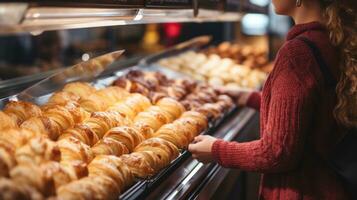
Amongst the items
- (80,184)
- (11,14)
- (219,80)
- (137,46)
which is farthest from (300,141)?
(137,46)

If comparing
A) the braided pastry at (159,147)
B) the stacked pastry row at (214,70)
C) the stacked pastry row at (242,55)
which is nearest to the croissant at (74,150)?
the braided pastry at (159,147)

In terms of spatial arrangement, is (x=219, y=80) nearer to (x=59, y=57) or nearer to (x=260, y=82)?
Answer: (x=260, y=82)

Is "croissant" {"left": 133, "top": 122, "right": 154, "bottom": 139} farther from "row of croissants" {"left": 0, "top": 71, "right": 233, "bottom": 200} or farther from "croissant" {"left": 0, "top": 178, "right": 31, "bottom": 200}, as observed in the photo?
"croissant" {"left": 0, "top": 178, "right": 31, "bottom": 200}

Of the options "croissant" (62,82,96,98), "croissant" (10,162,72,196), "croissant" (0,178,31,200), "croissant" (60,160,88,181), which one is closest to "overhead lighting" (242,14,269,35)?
"croissant" (62,82,96,98)

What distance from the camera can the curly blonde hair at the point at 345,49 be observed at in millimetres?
2334

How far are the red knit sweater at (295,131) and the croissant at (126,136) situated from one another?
0.42 m

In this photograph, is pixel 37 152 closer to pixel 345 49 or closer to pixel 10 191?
pixel 10 191

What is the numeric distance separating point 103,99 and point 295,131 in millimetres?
1335

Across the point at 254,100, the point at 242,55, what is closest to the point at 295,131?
the point at 254,100

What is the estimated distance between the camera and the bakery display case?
1746mm

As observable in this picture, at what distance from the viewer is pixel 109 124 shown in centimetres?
254

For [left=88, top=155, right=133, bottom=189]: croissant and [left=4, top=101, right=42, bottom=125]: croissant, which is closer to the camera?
[left=88, top=155, right=133, bottom=189]: croissant

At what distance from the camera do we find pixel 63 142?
2.09m

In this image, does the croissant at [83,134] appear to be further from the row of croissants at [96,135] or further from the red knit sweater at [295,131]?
the red knit sweater at [295,131]
